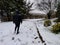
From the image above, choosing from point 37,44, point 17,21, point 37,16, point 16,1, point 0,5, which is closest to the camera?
point 37,44

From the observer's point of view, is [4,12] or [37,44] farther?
[4,12]

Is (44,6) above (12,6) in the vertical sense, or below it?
below

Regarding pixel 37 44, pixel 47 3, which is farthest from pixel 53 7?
pixel 37 44

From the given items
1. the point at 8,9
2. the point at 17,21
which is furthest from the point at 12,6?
the point at 17,21

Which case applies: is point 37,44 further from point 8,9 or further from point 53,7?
point 53,7

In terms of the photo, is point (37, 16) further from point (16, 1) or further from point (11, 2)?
point (11, 2)

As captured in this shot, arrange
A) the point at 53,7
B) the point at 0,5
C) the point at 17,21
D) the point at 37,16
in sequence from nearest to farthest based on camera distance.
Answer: the point at 17,21 → the point at 0,5 → the point at 53,7 → the point at 37,16

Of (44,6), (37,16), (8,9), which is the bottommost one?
(37,16)

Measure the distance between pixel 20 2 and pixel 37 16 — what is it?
1796 cm

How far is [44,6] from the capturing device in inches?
1870

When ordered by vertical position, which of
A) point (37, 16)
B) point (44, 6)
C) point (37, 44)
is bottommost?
point (37, 16)

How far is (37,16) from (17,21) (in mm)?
42418

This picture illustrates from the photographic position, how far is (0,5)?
33.1 meters

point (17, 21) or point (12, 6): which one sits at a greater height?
point (17, 21)
